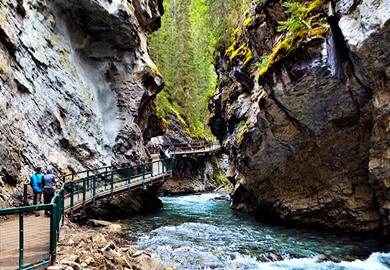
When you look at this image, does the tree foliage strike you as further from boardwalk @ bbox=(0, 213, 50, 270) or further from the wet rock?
boardwalk @ bbox=(0, 213, 50, 270)

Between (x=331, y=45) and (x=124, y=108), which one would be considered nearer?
(x=331, y=45)

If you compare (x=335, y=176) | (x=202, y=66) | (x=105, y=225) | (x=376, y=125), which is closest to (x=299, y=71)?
(x=376, y=125)

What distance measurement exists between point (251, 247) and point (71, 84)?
12694 mm

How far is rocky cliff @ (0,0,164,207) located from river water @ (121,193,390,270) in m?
5.16

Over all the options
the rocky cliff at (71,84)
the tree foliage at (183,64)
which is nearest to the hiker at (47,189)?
the rocky cliff at (71,84)

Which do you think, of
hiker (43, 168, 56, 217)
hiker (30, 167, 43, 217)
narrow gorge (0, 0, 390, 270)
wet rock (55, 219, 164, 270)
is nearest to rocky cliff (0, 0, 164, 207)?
narrow gorge (0, 0, 390, 270)

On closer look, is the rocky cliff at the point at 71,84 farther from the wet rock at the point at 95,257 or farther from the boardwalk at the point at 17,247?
the boardwalk at the point at 17,247

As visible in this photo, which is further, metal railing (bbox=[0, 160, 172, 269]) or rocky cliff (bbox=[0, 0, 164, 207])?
rocky cliff (bbox=[0, 0, 164, 207])

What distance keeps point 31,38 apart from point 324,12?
13.0 m

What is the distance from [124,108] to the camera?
19641 millimetres

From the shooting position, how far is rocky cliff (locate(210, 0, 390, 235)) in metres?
10.1

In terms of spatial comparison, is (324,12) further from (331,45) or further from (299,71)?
(299,71)

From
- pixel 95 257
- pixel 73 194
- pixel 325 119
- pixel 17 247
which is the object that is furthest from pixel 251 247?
pixel 17 247

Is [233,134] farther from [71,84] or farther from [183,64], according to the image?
[183,64]
